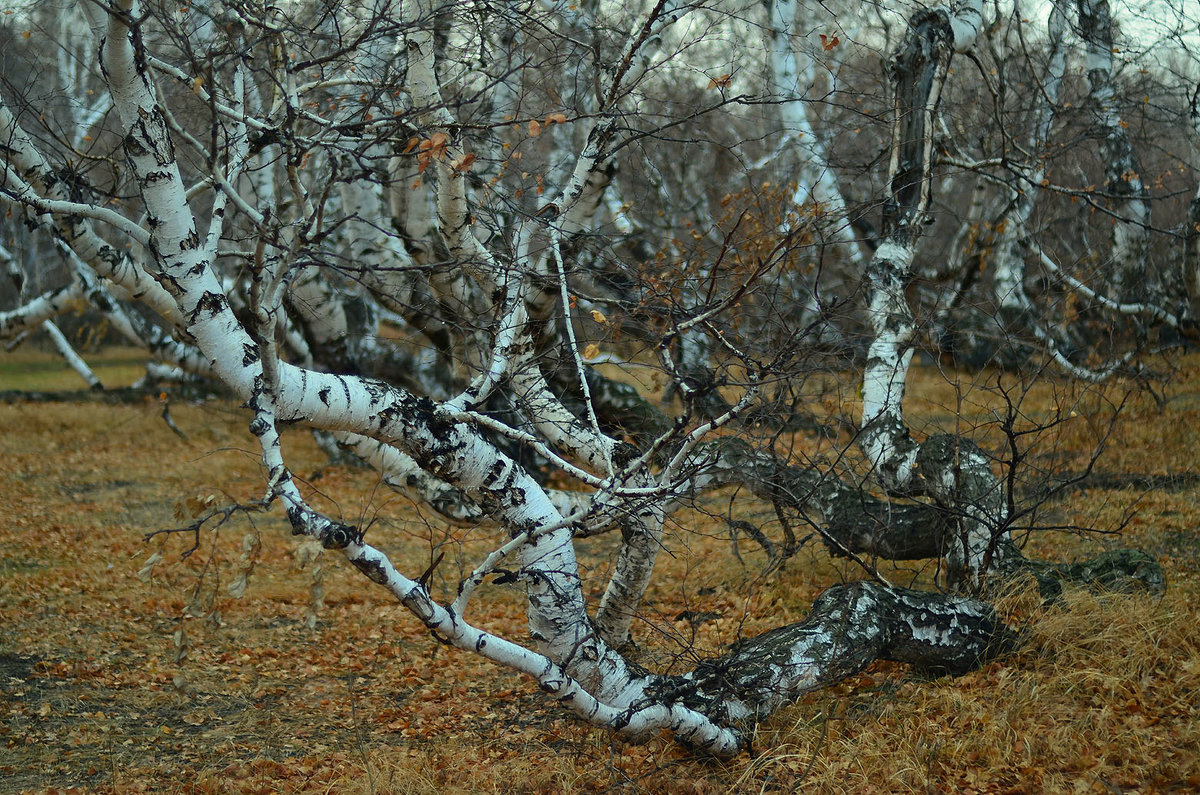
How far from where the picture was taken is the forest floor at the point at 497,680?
14.5 ft

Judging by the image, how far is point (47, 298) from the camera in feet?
31.8

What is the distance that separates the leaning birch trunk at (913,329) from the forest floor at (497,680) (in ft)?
1.27

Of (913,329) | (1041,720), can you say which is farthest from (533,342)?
(1041,720)

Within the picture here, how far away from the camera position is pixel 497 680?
6.35 metres

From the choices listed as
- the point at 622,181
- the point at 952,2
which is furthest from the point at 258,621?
the point at 622,181

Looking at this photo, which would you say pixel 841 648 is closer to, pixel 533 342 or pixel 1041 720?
pixel 1041 720

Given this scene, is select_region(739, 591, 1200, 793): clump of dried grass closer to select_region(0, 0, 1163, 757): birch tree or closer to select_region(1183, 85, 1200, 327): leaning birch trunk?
select_region(0, 0, 1163, 757): birch tree

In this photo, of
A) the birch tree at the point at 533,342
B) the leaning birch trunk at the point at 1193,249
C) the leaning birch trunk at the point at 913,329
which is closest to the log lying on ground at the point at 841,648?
the birch tree at the point at 533,342

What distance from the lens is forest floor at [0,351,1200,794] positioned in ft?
14.5

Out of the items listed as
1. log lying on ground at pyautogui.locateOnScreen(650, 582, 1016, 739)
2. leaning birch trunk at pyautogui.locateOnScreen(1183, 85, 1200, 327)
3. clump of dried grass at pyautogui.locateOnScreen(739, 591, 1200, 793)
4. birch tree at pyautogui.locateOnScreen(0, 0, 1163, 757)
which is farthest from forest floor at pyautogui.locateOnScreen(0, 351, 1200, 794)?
leaning birch trunk at pyautogui.locateOnScreen(1183, 85, 1200, 327)

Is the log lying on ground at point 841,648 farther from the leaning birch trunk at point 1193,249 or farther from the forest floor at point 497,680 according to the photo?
the leaning birch trunk at point 1193,249

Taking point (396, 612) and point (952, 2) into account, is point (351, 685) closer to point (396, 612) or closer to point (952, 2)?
point (396, 612)

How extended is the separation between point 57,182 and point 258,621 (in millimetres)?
3717

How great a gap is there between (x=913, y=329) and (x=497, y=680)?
3.71m
